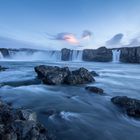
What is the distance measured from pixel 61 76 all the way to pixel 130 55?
58.7 m

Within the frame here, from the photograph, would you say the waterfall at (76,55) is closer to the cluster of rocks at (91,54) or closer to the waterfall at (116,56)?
the cluster of rocks at (91,54)

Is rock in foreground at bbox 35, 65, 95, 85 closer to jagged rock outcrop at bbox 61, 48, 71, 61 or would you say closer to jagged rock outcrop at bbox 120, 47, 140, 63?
jagged rock outcrop at bbox 120, 47, 140, 63

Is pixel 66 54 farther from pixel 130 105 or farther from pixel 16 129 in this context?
pixel 16 129

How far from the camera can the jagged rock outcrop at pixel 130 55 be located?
70062mm

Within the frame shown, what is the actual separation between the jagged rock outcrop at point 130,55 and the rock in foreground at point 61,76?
5555 cm

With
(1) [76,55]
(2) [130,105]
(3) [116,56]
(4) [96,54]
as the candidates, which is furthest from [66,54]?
(2) [130,105]

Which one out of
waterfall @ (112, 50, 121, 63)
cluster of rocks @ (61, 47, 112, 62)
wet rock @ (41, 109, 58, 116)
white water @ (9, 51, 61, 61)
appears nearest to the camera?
wet rock @ (41, 109, 58, 116)

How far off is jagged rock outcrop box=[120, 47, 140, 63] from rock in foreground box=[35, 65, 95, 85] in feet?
182

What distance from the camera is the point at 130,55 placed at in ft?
234

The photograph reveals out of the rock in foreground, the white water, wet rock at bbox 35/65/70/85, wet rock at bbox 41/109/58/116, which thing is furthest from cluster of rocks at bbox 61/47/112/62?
wet rock at bbox 41/109/58/116

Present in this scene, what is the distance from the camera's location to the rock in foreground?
16609 mm

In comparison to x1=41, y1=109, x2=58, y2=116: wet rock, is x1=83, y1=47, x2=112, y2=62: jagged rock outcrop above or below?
above

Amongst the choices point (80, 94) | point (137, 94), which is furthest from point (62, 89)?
point (137, 94)

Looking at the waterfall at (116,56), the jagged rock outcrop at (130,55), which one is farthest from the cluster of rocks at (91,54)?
the jagged rock outcrop at (130,55)
